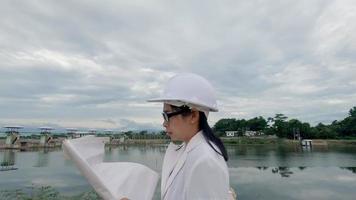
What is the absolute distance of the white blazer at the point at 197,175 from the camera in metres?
1.01

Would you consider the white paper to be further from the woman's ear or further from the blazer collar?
the woman's ear

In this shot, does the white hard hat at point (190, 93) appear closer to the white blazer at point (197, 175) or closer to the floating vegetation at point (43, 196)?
the white blazer at point (197, 175)

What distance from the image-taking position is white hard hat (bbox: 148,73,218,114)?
3.82 feet

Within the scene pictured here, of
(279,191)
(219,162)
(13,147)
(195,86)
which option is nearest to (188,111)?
(195,86)

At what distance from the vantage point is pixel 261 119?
65812mm

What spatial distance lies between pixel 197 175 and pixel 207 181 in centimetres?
4

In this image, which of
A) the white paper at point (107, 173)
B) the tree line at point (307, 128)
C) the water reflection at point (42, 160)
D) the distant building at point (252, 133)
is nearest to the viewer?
the white paper at point (107, 173)

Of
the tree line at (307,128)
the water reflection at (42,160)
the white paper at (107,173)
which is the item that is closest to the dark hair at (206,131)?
the white paper at (107,173)

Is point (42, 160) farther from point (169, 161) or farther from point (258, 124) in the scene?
point (258, 124)

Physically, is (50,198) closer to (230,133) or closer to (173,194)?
(173,194)

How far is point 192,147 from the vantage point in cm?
115

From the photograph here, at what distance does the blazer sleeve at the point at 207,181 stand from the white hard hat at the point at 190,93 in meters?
0.24

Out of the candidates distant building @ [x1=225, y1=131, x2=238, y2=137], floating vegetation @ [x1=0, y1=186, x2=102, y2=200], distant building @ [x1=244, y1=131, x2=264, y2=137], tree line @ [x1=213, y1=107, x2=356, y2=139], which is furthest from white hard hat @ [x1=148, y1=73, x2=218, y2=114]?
distant building @ [x1=225, y1=131, x2=238, y2=137]

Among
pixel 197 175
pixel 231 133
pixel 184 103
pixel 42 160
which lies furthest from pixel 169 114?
pixel 231 133
